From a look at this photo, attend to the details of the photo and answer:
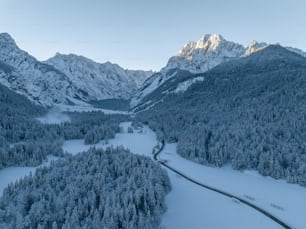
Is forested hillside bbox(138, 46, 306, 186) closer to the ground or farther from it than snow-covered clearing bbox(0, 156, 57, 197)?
farther from it

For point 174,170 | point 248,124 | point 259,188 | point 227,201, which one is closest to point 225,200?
point 227,201

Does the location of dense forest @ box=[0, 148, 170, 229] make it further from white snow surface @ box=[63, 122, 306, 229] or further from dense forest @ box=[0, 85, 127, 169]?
dense forest @ box=[0, 85, 127, 169]

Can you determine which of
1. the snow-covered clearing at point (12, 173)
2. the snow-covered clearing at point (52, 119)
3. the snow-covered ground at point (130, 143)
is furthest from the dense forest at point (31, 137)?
the snow-covered clearing at point (52, 119)

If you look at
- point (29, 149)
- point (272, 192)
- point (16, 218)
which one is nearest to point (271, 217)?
point (272, 192)

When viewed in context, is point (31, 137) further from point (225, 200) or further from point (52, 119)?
point (225, 200)

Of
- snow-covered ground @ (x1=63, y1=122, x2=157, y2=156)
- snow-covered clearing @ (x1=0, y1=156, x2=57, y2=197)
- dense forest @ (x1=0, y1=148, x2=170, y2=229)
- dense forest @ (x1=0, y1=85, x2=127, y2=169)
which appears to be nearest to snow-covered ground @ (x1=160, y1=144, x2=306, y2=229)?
dense forest @ (x1=0, y1=148, x2=170, y2=229)

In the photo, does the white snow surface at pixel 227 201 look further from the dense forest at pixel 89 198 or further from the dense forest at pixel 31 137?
the dense forest at pixel 31 137
